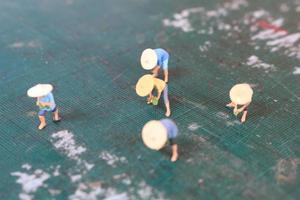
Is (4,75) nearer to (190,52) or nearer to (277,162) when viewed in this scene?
(190,52)

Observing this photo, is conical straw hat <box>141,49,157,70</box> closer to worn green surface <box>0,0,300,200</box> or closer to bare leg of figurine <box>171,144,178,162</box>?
worn green surface <box>0,0,300,200</box>

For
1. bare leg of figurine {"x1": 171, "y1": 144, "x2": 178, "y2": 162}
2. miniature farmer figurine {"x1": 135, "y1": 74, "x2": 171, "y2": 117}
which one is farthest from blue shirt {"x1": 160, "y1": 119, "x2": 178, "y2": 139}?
miniature farmer figurine {"x1": 135, "y1": 74, "x2": 171, "y2": 117}

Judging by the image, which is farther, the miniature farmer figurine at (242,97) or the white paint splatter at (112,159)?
the miniature farmer figurine at (242,97)

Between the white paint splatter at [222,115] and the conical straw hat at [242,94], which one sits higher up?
the conical straw hat at [242,94]

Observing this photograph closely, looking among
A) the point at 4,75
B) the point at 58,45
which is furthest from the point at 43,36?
the point at 4,75

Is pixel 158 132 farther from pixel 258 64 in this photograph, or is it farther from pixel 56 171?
pixel 258 64

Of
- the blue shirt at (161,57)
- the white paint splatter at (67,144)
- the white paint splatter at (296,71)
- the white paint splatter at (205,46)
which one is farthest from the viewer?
the white paint splatter at (205,46)

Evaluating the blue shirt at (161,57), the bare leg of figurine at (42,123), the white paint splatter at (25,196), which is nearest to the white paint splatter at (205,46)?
the blue shirt at (161,57)

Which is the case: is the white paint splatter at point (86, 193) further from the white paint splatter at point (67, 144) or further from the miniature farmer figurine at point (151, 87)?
the miniature farmer figurine at point (151, 87)
